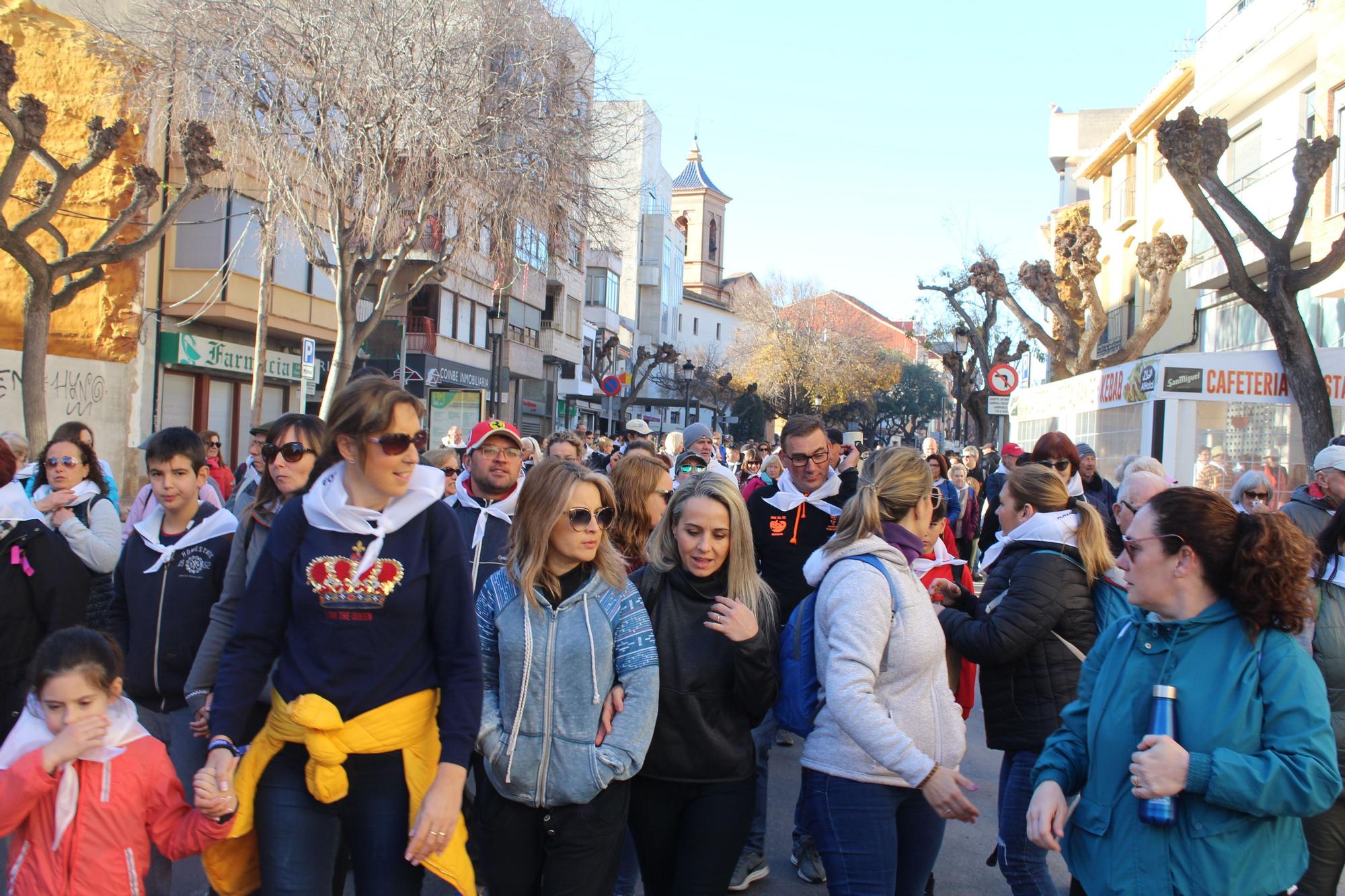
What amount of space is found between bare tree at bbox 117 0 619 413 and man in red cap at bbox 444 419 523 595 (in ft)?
31.0

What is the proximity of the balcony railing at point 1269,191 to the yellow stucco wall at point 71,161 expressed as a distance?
63.0 ft

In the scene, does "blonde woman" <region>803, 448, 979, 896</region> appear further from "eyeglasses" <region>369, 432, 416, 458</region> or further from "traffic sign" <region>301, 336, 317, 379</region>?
"traffic sign" <region>301, 336, 317, 379</region>

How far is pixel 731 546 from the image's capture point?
3562 mm

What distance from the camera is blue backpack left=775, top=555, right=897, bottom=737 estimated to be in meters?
3.39

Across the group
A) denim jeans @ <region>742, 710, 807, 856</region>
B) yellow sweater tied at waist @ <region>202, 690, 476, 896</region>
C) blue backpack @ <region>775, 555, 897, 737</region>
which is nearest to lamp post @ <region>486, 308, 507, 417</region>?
denim jeans @ <region>742, 710, 807, 856</region>

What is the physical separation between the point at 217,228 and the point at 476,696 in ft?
69.8

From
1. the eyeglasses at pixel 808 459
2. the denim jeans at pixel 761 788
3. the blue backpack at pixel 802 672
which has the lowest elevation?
the denim jeans at pixel 761 788

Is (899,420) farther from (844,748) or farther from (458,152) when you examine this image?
(844,748)

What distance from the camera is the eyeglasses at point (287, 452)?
420 centimetres

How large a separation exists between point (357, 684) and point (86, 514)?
324 cm

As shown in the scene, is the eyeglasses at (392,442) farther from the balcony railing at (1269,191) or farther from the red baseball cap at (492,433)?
the balcony railing at (1269,191)

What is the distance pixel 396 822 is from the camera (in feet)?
9.15

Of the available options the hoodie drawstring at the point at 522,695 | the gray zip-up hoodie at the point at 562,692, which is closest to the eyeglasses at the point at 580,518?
the gray zip-up hoodie at the point at 562,692

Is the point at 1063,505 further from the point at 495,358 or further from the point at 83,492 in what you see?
the point at 495,358
